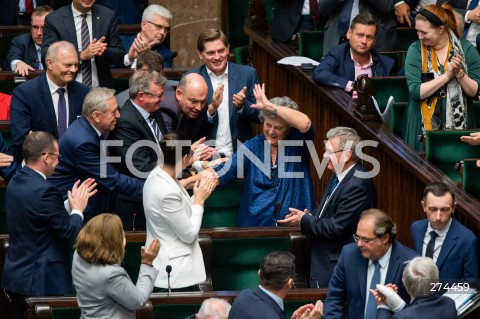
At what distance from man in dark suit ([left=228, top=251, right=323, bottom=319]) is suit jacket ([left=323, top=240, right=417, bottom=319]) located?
54cm

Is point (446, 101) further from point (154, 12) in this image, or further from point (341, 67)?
point (154, 12)

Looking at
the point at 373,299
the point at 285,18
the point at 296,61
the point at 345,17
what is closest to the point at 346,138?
the point at 373,299

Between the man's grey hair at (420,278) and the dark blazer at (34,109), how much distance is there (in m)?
2.44

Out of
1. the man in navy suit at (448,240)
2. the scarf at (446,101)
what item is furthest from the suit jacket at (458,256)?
the scarf at (446,101)

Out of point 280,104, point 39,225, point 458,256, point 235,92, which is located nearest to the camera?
point 458,256

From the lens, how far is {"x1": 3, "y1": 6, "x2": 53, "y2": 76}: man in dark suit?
25.7ft

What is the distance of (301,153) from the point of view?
6047 millimetres

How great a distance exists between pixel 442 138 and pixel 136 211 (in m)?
1.64

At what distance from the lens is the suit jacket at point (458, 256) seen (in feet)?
17.5

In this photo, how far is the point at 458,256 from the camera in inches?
210

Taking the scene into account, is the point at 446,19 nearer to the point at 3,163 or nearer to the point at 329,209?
the point at 329,209

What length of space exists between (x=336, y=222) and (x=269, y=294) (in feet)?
3.35

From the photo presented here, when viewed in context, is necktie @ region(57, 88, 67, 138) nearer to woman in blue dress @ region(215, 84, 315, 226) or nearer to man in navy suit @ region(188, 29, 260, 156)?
man in navy suit @ region(188, 29, 260, 156)

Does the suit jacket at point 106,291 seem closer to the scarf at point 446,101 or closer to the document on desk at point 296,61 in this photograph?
the scarf at point 446,101
